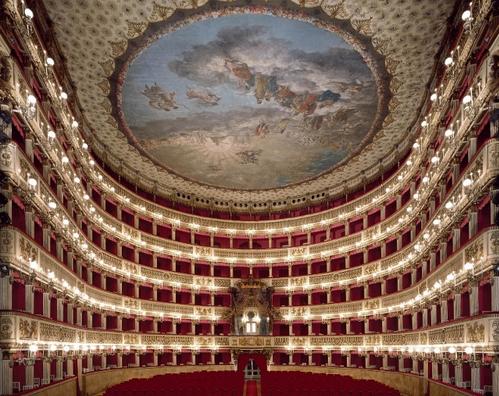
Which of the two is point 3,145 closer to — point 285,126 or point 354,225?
point 285,126

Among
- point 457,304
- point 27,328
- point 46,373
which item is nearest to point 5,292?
point 27,328

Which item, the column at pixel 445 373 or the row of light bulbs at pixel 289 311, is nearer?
the row of light bulbs at pixel 289 311

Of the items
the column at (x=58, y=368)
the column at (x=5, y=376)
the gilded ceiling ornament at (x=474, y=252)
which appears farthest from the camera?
the column at (x=58, y=368)

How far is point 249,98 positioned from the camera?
29.8 metres

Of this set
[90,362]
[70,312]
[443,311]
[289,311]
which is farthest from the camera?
[289,311]

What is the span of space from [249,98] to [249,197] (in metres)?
17.6

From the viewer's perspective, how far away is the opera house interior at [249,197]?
18859 mm

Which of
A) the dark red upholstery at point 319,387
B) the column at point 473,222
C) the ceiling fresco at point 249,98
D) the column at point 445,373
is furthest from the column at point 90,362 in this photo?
the column at point 473,222

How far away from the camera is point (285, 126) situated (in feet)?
110

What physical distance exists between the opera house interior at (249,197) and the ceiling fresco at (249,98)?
141 millimetres

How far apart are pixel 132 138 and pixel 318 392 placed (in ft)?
67.6

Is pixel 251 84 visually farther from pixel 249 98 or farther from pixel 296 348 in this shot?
pixel 296 348

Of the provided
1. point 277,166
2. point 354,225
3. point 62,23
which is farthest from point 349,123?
point 62,23

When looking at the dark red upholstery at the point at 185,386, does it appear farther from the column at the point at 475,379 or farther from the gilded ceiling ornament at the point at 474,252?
the gilded ceiling ornament at the point at 474,252
